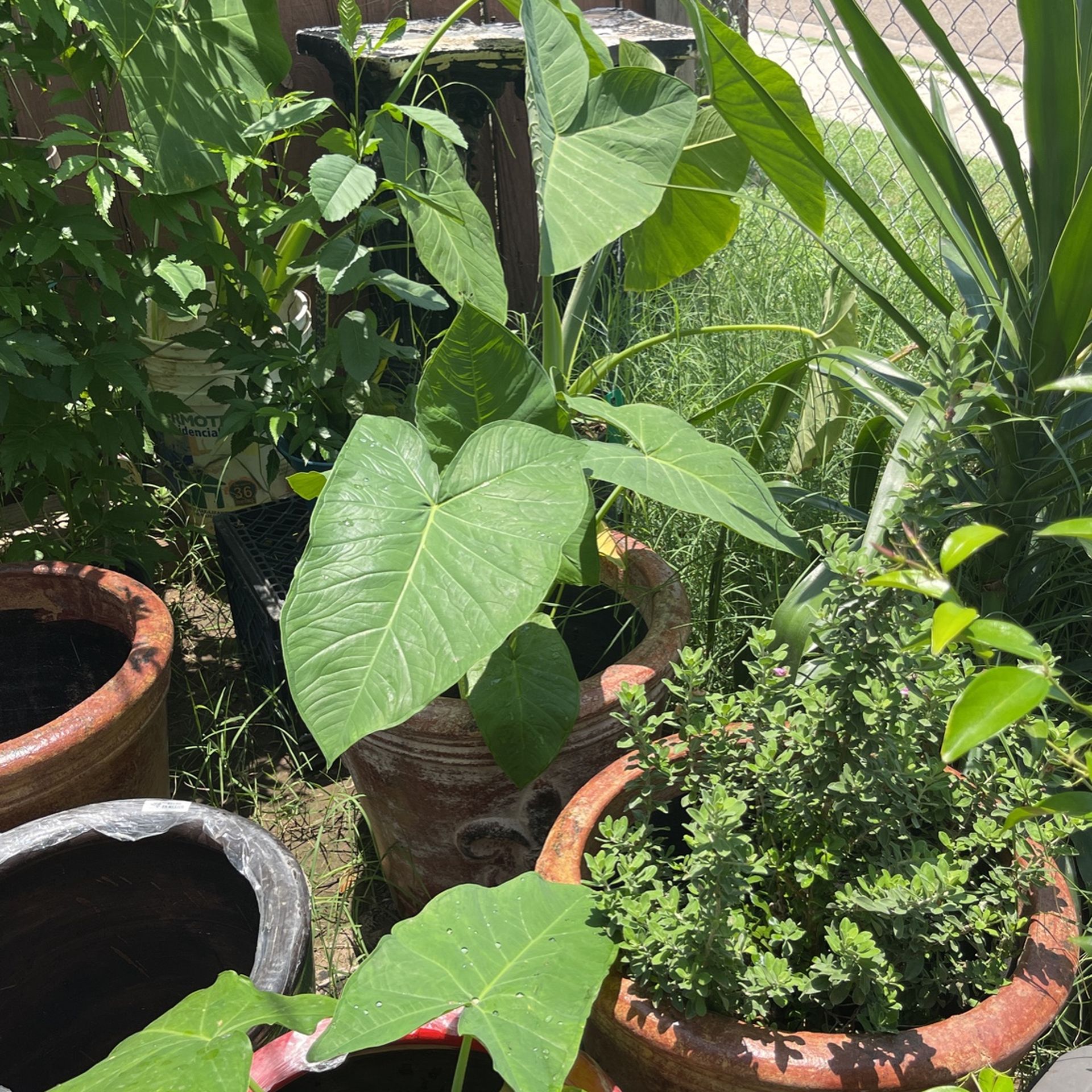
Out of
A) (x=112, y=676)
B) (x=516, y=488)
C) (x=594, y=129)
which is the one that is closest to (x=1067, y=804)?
(x=516, y=488)

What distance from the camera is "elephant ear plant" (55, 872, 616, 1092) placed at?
2.22ft

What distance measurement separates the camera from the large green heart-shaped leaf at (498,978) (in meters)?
0.70

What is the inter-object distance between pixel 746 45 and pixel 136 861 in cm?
134

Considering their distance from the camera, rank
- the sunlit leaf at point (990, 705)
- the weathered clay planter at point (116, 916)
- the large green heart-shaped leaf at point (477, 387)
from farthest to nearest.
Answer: the large green heart-shaped leaf at point (477, 387)
the weathered clay planter at point (116, 916)
the sunlit leaf at point (990, 705)

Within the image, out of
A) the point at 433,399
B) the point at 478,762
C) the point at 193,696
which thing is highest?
the point at 433,399

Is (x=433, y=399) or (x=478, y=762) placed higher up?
(x=433, y=399)

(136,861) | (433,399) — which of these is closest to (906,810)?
(433,399)

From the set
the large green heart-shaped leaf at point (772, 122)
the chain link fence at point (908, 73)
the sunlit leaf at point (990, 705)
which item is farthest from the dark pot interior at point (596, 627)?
the chain link fence at point (908, 73)

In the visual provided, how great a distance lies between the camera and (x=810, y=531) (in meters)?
1.74

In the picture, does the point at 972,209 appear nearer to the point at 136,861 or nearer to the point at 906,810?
the point at 906,810

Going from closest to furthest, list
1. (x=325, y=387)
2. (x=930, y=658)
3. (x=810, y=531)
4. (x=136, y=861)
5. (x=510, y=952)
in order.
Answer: (x=510, y=952) < (x=930, y=658) < (x=136, y=861) < (x=810, y=531) < (x=325, y=387)

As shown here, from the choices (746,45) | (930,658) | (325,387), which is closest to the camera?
(930,658)

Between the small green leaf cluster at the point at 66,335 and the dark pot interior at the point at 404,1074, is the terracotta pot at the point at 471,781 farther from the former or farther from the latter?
the small green leaf cluster at the point at 66,335

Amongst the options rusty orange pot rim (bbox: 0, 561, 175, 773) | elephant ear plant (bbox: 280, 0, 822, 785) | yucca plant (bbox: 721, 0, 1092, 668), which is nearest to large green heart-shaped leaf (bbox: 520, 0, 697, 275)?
elephant ear plant (bbox: 280, 0, 822, 785)
